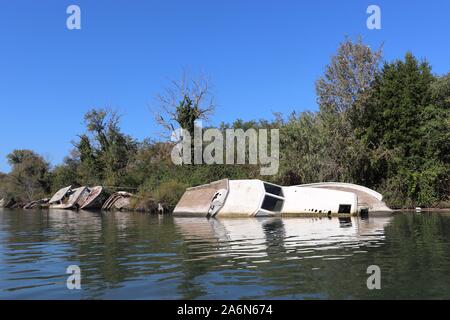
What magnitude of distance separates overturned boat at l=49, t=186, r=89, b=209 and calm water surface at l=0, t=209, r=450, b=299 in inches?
1376

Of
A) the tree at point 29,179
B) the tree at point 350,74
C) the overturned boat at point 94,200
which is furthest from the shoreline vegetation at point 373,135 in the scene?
the tree at point 29,179

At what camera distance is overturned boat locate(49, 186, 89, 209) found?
164ft

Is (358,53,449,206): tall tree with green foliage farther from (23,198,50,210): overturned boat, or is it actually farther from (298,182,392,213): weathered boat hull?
(23,198,50,210): overturned boat

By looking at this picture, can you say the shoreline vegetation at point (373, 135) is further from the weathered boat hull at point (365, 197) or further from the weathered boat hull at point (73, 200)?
the weathered boat hull at point (73, 200)

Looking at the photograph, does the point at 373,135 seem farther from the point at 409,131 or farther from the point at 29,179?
the point at 29,179

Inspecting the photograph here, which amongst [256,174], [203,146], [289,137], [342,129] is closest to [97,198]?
[203,146]

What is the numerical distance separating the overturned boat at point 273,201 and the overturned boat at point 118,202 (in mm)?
16523

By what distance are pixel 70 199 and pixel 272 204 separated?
31.5 metres

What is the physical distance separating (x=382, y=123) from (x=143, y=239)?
26.2 meters

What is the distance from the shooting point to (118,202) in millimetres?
44906

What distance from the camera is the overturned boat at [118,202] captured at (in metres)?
43.7

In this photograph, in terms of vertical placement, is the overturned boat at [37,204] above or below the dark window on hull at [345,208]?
below
